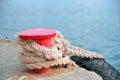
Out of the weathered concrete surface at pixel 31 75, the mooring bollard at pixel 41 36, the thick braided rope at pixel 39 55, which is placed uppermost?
the mooring bollard at pixel 41 36

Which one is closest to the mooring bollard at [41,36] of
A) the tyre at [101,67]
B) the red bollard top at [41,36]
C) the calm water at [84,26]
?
the red bollard top at [41,36]

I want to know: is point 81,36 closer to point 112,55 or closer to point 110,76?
point 112,55

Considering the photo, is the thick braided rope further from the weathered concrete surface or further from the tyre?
the tyre

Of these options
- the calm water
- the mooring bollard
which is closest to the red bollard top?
the mooring bollard

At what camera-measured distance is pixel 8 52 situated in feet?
8.09

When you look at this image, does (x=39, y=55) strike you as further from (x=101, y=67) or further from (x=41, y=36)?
(x=101, y=67)

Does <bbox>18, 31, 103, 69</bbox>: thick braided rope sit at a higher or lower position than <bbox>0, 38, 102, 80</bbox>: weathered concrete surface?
higher

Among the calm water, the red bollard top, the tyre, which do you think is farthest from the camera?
the calm water

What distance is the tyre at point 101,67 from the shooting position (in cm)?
185

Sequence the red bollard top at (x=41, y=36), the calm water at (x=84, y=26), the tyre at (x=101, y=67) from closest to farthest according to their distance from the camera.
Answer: the red bollard top at (x=41, y=36) < the tyre at (x=101, y=67) < the calm water at (x=84, y=26)

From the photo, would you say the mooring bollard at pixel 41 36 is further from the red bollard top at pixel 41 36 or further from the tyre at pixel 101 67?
the tyre at pixel 101 67

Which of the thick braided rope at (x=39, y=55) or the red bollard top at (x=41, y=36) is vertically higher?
the red bollard top at (x=41, y=36)

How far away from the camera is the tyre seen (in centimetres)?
185

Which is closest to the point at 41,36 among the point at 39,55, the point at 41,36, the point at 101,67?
the point at 41,36
